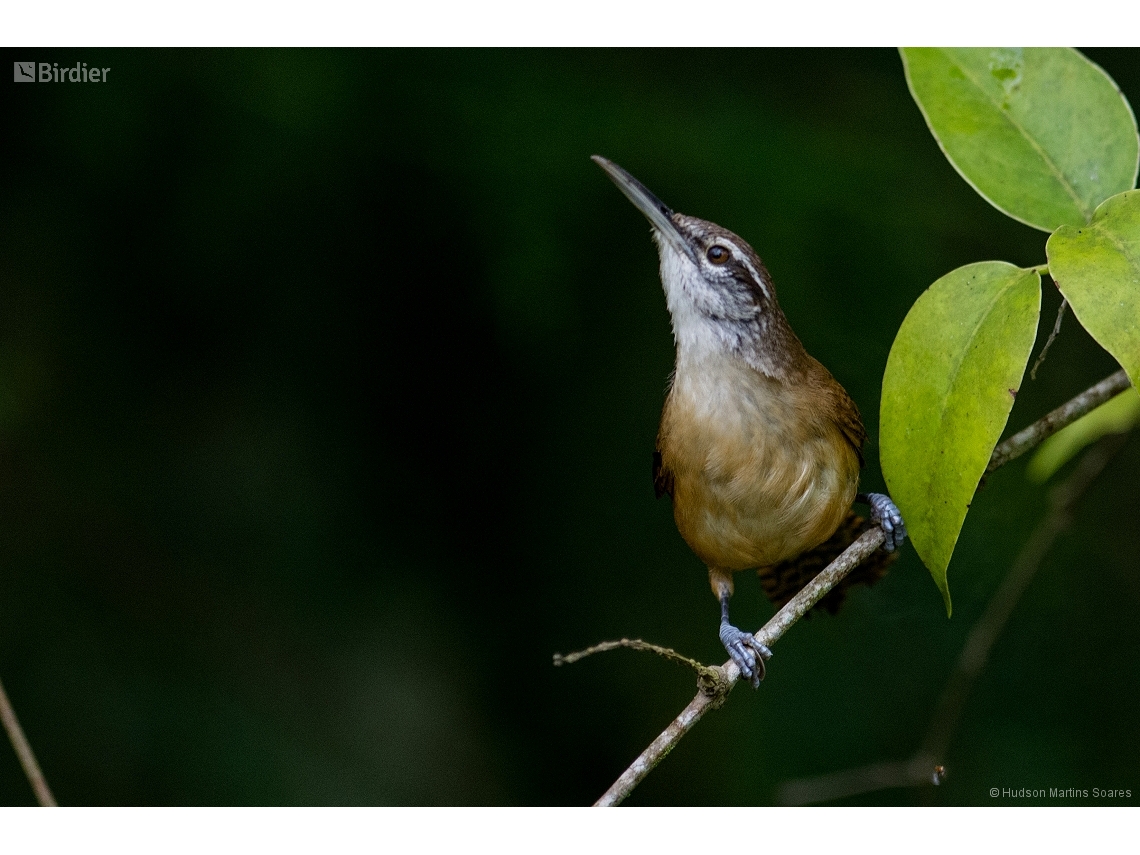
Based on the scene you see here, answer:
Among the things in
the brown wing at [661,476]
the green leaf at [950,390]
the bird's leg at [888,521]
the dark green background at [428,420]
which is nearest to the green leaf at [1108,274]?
the green leaf at [950,390]

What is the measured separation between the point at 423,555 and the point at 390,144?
1232 mm

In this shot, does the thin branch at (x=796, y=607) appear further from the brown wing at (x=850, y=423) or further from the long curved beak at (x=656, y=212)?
the long curved beak at (x=656, y=212)

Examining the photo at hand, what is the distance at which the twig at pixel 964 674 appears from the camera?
101 inches

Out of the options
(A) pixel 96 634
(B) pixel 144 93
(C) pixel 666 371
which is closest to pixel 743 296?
(C) pixel 666 371

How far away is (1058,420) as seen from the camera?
2053 mm

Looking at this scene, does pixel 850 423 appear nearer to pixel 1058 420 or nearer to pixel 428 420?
pixel 1058 420

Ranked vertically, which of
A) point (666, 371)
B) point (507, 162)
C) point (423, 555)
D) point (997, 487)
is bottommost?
point (997, 487)

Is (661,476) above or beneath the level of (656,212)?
beneath

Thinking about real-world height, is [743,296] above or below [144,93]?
below

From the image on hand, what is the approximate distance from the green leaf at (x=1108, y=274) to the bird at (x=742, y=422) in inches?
26.6

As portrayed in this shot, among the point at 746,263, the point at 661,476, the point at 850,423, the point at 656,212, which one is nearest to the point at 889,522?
the point at 850,423

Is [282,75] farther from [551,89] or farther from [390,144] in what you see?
[551,89]

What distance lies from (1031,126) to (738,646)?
46.6 inches

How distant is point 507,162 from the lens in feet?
10.4
